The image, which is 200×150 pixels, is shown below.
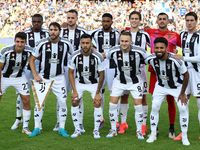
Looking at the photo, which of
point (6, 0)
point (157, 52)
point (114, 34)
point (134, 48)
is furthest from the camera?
point (6, 0)

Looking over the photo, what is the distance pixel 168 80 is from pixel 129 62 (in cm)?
73

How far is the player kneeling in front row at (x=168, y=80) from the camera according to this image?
5266 mm

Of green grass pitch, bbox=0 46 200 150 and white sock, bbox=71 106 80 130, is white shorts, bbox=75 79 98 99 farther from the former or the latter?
green grass pitch, bbox=0 46 200 150

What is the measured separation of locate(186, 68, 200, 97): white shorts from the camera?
5.60 m

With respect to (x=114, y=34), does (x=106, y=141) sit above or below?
below

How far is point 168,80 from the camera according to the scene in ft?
17.8

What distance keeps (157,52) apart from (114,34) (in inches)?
60.8

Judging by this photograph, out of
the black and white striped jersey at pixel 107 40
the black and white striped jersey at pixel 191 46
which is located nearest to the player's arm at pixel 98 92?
the black and white striped jersey at pixel 107 40

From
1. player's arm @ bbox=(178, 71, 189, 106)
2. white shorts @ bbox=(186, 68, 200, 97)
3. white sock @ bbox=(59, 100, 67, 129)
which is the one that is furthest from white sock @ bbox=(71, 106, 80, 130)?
white shorts @ bbox=(186, 68, 200, 97)

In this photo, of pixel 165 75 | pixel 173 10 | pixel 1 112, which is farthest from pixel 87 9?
pixel 165 75

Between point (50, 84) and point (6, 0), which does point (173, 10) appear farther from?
point (50, 84)

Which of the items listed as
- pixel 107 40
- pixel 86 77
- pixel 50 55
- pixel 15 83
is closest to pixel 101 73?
pixel 86 77

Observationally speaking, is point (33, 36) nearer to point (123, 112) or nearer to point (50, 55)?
point (50, 55)

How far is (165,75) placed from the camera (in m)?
5.42
